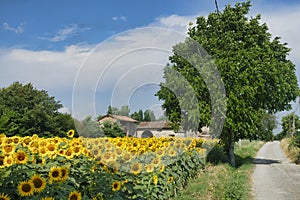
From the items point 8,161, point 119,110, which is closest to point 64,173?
point 8,161

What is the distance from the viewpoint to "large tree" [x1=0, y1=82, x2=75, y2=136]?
38.2m

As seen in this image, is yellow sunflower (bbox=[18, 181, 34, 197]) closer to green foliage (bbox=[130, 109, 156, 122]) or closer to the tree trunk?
green foliage (bbox=[130, 109, 156, 122])

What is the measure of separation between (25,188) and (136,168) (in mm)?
2167

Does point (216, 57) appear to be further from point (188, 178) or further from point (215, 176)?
point (188, 178)

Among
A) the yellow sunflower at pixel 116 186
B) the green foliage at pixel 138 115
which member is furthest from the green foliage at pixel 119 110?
the yellow sunflower at pixel 116 186

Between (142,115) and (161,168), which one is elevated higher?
(142,115)

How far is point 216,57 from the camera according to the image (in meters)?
13.8

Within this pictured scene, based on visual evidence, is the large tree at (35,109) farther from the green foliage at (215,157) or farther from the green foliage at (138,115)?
the green foliage at (138,115)

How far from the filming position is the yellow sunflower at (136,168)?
16.9 ft

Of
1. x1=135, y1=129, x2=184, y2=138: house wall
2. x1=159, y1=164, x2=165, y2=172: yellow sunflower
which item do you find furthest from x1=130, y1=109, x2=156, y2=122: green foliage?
x1=159, y1=164, x2=165, y2=172: yellow sunflower

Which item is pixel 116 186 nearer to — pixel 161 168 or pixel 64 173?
pixel 64 173

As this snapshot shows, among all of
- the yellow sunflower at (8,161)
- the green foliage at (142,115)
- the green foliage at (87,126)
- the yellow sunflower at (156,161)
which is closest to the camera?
the yellow sunflower at (8,161)

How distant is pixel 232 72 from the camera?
13.1m

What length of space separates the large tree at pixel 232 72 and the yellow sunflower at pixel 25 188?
989cm
